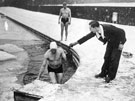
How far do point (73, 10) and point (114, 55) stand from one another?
21074 millimetres

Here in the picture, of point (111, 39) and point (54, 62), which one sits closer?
point (111, 39)

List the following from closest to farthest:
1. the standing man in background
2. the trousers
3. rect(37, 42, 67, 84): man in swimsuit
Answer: the standing man in background < the trousers < rect(37, 42, 67, 84): man in swimsuit

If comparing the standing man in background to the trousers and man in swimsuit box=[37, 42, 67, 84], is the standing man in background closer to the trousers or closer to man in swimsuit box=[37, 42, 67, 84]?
the trousers

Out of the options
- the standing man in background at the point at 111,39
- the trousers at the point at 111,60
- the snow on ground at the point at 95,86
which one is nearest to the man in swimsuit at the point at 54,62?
the snow on ground at the point at 95,86

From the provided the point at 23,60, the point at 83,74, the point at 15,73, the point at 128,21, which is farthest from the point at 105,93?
the point at 128,21

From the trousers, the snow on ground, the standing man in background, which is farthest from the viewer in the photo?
the trousers

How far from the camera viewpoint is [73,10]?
26.3 meters

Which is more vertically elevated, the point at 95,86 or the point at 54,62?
the point at 54,62

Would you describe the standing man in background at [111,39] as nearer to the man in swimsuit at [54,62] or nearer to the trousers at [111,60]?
the trousers at [111,60]

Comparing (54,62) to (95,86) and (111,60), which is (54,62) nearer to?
(95,86)

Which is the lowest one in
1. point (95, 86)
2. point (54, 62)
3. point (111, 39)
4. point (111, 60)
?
point (95, 86)

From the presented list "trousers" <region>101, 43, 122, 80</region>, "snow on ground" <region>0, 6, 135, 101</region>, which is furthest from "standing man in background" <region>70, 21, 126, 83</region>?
"snow on ground" <region>0, 6, 135, 101</region>

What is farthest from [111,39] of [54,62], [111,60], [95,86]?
[54,62]

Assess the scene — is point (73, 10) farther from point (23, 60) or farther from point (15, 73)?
point (15, 73)
